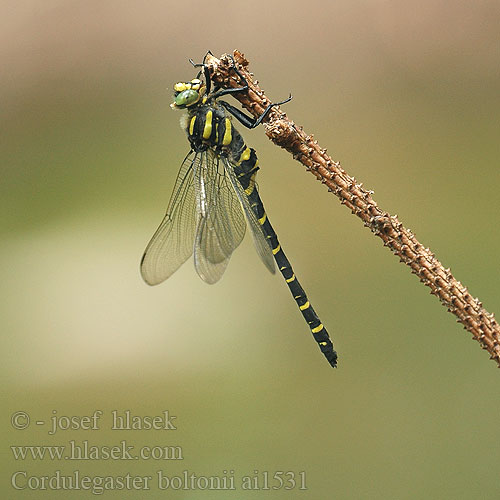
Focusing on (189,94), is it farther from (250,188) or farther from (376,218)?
(376,218)

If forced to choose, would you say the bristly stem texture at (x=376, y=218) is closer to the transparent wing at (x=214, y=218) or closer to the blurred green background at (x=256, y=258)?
the transparent wing at (x=214, y=218)

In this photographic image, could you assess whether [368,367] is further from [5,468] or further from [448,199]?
[5,468]

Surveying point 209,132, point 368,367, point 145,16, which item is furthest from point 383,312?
point 145,16

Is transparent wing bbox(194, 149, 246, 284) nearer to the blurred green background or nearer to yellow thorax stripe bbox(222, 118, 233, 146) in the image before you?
yellow thorax stripe bbox(222, 118, 233, 146)

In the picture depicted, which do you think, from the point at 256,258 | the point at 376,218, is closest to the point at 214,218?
the point at 376,218

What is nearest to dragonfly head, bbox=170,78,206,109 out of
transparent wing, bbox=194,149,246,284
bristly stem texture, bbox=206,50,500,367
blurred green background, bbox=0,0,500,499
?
transparent wing, bbox=194,149,246,284

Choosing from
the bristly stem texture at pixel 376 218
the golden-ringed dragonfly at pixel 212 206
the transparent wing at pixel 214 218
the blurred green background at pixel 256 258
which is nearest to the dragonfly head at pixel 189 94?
the golden-ringed dragonfly at pixel 212 206
